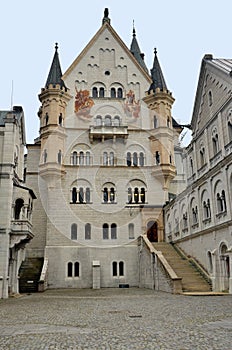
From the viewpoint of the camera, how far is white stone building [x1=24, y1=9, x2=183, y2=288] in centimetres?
3903

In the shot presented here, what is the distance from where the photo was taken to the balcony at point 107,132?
43.2 meters

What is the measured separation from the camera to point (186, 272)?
29.5m

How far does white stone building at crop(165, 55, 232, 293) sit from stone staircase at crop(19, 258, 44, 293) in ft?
49.2

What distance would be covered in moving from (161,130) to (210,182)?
16.2 m

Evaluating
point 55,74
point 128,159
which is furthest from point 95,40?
point 128,159

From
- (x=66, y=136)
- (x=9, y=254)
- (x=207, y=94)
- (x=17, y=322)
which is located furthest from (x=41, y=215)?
(x=17, y=322)

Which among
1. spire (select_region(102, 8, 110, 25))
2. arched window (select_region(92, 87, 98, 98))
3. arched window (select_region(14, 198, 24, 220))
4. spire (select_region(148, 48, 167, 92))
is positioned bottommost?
arched window (select_region(14, 198, 24, 220))

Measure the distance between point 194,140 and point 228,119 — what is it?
24.5ft

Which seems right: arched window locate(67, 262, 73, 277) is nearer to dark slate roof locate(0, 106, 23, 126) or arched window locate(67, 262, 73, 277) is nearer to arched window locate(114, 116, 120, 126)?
dark slate roof locate(0, 106, 23, 126)

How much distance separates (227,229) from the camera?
81.9 feet

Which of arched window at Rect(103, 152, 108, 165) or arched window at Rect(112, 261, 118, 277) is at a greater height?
arched window at Rect(103, 152, 108, 165)

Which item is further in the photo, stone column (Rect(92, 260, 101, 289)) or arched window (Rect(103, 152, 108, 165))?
arched window (Rect(103, 152, 108, 165))

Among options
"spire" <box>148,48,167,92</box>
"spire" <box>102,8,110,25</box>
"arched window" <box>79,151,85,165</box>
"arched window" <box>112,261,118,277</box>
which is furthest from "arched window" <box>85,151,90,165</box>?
"spire" <box>102,8,110,25</box>

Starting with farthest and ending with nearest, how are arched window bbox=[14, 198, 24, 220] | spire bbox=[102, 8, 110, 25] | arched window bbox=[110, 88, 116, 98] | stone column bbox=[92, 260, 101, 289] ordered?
spire bbox=[102, 8, 110, 25] < arched window bbox=[110, 88, 116, 98] < stone column bbox=[92, 260, 101, 289] < arched window bbox=[14, 198, 24, 220]
